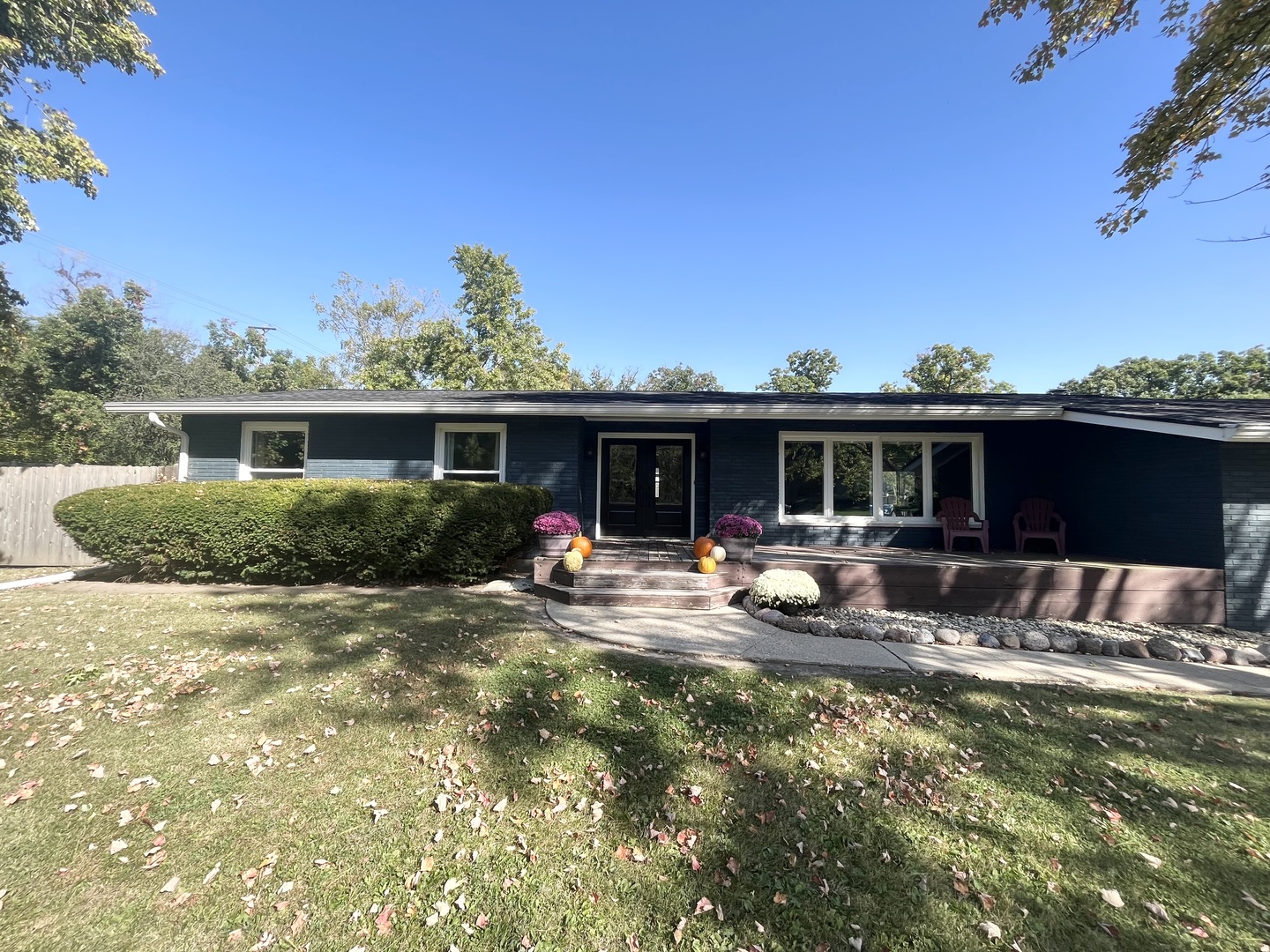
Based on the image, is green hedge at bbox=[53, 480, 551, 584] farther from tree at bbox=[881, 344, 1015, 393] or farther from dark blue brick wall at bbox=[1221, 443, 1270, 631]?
tree at bbox=[881, 344, 1015, 393]

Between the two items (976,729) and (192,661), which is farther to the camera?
(192,661)

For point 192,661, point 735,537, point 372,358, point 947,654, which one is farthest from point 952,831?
point 372,358

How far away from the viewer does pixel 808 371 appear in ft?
99.5

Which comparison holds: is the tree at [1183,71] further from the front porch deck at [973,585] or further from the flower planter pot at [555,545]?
the flower planter pot at [555,545]

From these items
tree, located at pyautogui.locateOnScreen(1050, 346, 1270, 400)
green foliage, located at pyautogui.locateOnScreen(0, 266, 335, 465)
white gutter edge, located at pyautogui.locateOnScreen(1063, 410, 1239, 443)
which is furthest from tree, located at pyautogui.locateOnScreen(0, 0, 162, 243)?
tree, located at pyautogui.locateOnScreen(1050, 346, 1270, 400)

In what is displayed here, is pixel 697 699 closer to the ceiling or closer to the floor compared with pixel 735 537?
closer to the floor

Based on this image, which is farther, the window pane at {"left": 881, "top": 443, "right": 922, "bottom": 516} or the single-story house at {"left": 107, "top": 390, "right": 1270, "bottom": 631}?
the window pane at {"left": 881, "top": 443, "right": 922, "bottom": 516}

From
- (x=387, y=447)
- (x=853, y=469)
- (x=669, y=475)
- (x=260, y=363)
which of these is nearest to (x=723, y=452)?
(x=669, y=475)

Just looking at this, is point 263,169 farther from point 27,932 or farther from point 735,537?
point 27,932

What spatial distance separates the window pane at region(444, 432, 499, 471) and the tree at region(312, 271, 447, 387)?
20928 millimetres

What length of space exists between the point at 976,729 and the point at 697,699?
180cm

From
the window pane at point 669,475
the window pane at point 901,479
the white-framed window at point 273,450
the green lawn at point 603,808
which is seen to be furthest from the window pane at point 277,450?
the window pane at point 901,479

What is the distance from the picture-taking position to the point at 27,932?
1726 millimetres

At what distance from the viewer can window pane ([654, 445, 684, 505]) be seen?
388 inches
